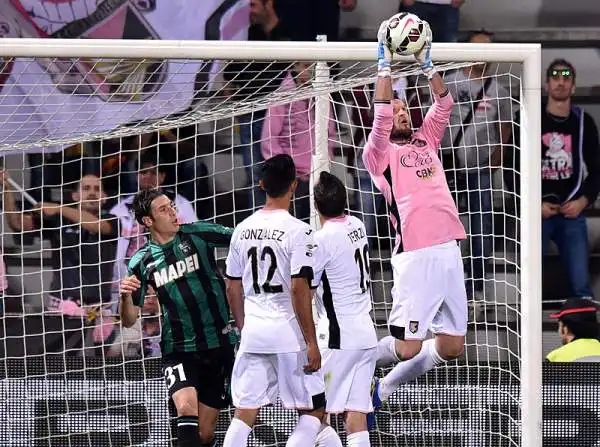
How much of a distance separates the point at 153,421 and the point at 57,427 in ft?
1.80

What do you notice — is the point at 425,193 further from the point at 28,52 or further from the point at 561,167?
the point at 561,167

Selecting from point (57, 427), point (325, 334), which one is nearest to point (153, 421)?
point (57, 427)

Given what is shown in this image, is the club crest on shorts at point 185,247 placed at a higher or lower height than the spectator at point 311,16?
lower

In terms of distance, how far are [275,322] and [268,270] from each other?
0.84 ft

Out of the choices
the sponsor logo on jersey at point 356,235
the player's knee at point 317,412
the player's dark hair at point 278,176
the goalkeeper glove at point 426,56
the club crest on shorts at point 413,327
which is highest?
the goalkeeper glove at point 426,56

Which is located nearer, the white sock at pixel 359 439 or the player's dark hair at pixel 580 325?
the white sock at pixel 359 439

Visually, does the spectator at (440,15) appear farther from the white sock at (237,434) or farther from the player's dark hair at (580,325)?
the white sock at (237,434)

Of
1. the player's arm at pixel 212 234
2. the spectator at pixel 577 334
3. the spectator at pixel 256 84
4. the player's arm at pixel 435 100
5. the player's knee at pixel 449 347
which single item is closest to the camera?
the player's arm at pixel 435 100

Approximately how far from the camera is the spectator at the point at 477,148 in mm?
9195

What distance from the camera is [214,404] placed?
7605 mm

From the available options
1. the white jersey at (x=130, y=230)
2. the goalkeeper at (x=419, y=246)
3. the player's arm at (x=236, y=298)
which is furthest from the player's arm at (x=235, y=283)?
the white jersey at (x=130, y=230)

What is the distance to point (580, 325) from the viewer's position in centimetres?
907

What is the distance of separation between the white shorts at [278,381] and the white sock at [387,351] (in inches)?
38.9

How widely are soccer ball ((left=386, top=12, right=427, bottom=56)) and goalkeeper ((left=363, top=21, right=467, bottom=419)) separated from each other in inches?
25.2
